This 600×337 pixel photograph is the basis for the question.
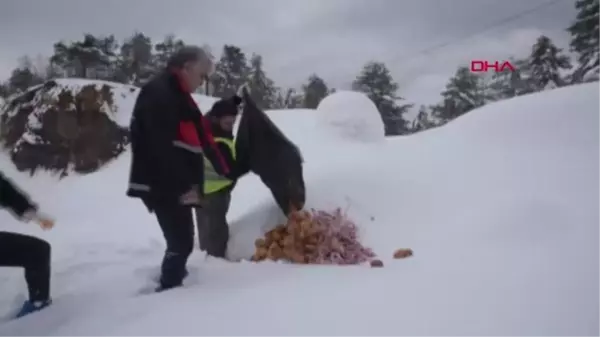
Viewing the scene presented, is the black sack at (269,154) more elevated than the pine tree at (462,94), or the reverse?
the pine tree at (462,94)

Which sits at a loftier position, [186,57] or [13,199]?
[186,57]

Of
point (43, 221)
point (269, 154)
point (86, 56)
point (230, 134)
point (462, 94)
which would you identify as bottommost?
point (43, 221)

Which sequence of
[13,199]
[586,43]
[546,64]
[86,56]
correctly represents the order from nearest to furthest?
[13,199], [86,56], [586,43], [546,64]

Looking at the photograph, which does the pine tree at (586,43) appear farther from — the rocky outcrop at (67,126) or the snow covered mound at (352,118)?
the rocky outcrop at (67,126)

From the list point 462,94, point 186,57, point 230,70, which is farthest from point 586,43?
point 186,57

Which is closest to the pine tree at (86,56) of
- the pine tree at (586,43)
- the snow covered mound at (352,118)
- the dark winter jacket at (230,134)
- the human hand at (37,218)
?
the dark winter jacket at (230,134)

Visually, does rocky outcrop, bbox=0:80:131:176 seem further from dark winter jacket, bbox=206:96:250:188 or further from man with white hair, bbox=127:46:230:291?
man with white hair, bbox=127:46:230:291

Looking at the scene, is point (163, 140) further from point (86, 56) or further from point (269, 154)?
point (86, 56)

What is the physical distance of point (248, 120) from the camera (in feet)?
7.79

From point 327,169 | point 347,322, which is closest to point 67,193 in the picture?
point 327,169

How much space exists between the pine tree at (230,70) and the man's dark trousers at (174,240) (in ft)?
8.18

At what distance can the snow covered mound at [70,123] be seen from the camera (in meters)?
3.70

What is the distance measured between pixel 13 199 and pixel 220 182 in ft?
3.32

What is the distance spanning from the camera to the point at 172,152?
1.59 m
